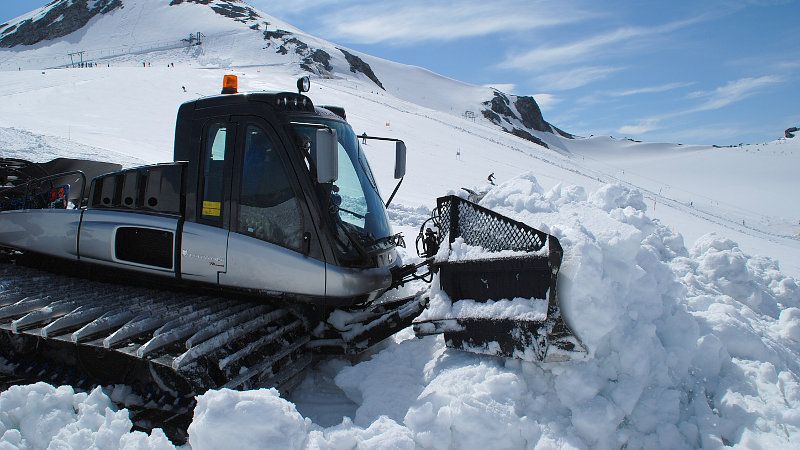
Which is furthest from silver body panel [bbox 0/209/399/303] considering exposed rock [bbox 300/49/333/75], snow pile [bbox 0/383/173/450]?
exposed rock [bbox 300/49/333/75]

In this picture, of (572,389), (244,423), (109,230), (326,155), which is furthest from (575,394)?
(109,230)

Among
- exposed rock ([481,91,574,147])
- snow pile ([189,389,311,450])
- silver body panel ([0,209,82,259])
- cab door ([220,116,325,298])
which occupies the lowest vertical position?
snow pile ([189,389,311,450])

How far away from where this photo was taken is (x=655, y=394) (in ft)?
11.8

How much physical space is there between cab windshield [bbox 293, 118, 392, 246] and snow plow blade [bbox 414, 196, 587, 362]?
30.4 inches

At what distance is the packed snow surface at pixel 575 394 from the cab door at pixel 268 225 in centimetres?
87

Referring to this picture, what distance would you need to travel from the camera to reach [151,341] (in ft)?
12.0

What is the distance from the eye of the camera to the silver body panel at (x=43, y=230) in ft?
17.5

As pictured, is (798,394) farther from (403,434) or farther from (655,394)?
(403,434)

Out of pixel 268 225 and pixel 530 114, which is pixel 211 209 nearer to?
pixel 268 225

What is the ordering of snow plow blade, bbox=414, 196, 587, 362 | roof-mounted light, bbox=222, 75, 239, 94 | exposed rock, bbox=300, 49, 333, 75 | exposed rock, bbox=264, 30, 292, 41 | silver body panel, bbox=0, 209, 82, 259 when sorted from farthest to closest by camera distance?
exposed rock, bbox=264, 30, 292, 41 < exposed rock, bbox=300, 49, 333, 75 < silver body panel, bbox=0, 209, 82, 259 < roof-mounted light, bbox=222, 75, 239, 94 < snow plow blade, bbox=414, 196, 587, 362

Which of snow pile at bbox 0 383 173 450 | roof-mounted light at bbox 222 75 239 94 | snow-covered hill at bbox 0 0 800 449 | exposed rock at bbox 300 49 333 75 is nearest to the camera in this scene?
snow pile at bbox 0 383 173 450

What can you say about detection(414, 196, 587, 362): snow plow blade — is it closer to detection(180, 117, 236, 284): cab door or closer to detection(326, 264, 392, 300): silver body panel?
detection(326, 264, 392, 300): silver body panel

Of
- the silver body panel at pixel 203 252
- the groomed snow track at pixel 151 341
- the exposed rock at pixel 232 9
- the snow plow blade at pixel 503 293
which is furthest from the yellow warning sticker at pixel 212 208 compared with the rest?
the exposed rock at pixel 232 9

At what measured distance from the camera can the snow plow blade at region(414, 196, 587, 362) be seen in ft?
12.1
